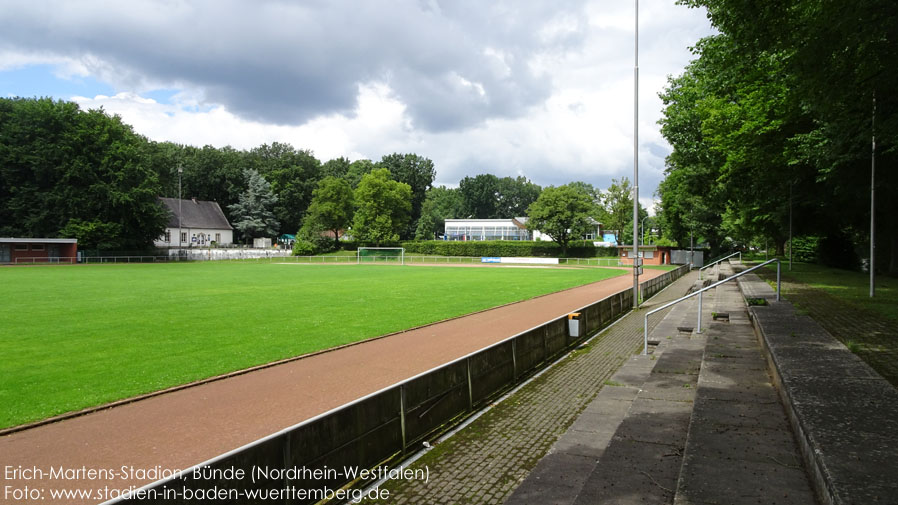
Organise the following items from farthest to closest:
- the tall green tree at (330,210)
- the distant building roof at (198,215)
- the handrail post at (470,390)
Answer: the tall green tree at (330,210) < the distant building roof at (198,215) < the handrail post at (470,390)

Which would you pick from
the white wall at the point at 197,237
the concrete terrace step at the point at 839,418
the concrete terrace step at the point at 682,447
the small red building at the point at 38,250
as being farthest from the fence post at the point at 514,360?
the white wall at the point at 197,237

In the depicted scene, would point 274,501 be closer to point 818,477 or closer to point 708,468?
point 708,468

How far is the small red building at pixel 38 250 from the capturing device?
5688 centimetres

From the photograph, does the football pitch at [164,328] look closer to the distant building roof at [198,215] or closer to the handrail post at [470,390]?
the handrail post at [470,390]

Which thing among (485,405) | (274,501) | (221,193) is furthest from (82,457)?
(221,193)

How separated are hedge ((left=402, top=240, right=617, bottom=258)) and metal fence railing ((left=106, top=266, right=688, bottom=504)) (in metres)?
68.4

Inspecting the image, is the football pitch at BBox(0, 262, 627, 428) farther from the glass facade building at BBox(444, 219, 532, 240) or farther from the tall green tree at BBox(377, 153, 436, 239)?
the tall green tree at BBox(377, 153, 436, 239)

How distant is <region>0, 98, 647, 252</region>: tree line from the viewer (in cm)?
6244

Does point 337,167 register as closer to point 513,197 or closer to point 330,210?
point 330,210

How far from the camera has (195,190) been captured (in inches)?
3846

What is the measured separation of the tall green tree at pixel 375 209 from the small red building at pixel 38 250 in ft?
128

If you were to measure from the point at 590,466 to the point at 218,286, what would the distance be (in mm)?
28564

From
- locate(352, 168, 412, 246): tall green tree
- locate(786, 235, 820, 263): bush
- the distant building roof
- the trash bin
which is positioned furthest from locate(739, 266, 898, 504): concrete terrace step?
the distant building roof

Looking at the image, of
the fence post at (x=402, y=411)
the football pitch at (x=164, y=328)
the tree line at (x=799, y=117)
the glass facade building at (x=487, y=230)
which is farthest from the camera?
the glass facade building at (x=487, y=230)
